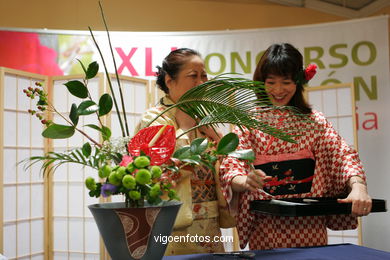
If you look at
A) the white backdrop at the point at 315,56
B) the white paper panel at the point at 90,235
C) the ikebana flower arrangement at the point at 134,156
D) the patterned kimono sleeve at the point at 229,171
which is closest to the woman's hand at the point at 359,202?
the patterned kimono sleeve at the point at 229,171

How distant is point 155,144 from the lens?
110cm

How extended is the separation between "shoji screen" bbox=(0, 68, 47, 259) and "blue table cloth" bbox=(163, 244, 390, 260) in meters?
2.12

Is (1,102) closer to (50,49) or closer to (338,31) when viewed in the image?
(50,49)

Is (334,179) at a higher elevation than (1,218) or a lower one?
higher

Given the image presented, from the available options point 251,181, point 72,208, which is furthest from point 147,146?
point 72,208

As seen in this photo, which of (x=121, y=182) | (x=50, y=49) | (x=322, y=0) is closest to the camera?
(x=121, y=182)

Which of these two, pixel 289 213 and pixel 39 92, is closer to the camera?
pixel 39 92

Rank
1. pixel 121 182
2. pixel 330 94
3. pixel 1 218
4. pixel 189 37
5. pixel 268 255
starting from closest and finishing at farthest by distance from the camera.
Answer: pixel 121 182 < pixel 268 255 < pixel 1 218 < pixel 330 94 < pixel 189 37

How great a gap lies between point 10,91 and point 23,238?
103 cm

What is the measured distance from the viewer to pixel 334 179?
1.67 m

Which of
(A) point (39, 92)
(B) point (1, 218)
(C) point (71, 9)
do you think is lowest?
(B) point (1, 218)

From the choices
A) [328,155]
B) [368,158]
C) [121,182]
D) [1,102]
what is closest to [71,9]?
[1,102]

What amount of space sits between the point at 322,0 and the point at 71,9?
114 inches

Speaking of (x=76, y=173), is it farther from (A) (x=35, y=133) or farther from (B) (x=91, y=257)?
(B) (x=91, y=257)
